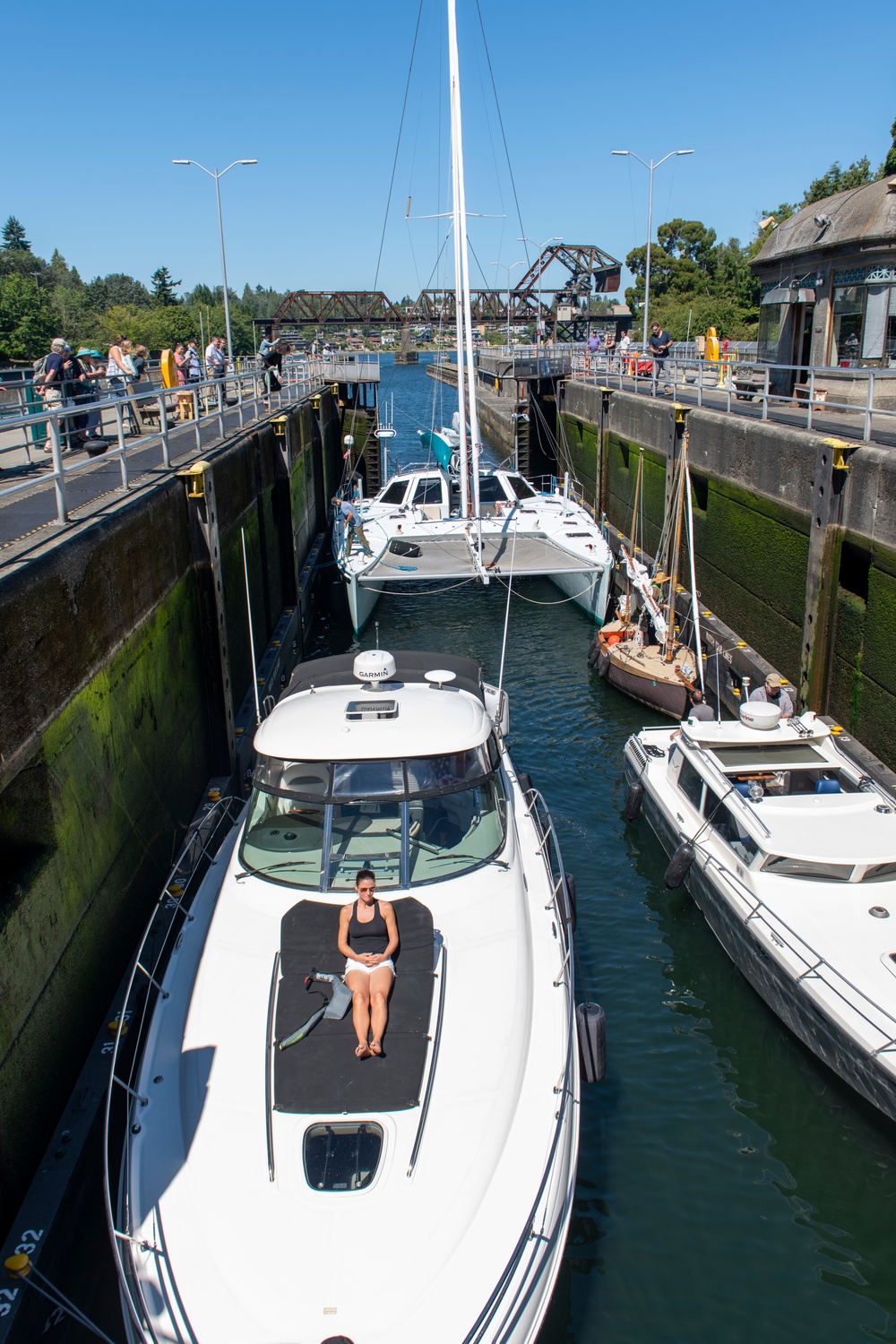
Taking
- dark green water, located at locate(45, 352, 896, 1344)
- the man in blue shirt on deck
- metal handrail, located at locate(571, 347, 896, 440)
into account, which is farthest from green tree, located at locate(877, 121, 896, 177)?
dark green water, located at locate(45, 352, 896, 1344)

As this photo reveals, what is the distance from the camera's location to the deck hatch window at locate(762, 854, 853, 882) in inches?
332

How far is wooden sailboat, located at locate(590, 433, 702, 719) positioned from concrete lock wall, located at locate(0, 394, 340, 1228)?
6742 mm

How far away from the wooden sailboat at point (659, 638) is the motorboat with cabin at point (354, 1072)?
7.25 m

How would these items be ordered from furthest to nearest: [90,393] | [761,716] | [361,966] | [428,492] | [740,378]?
1. [740,378]
2. [428,492]
3. [90,393]
4. [761,716]
5. [361,966]

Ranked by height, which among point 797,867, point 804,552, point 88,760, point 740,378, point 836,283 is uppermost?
point 836,283

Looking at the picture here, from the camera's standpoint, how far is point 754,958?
848 cm

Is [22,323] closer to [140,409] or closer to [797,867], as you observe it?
[140,409]

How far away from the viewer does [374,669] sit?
27.0 feet

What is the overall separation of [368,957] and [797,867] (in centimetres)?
453

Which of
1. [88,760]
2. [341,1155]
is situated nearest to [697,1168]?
[341,1155]

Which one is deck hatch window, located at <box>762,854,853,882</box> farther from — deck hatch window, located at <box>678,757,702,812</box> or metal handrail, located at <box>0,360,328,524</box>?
metal handrail, located at <box>0,360,328,524</box>

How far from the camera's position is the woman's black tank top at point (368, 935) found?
6.08 metres

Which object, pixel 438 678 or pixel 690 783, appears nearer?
pixel 438 678

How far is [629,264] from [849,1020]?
344 feet
